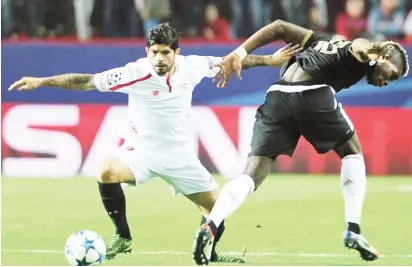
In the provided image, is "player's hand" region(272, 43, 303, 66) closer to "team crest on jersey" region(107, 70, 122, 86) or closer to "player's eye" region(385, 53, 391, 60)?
"player's eye" region(385, 53, 391, 60)

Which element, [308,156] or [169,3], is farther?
[169,3]

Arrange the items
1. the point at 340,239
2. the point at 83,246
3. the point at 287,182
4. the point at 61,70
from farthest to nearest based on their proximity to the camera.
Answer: the point at 61,70, the point at 287,182, the point at 340,239, the point at 83,246

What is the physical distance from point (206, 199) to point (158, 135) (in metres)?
0.58

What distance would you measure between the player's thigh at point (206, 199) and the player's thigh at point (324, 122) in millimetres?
872

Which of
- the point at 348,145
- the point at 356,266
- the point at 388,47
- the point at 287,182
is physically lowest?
the point at 287,182

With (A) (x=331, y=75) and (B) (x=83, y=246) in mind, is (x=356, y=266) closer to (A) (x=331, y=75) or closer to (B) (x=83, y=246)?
(A) (x=331, y=75)

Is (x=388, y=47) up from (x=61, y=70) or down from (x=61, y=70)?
up

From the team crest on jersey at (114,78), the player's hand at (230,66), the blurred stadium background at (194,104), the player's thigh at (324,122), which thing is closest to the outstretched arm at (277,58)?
the player's thigh at (324,122)

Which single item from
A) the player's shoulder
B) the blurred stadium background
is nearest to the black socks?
the player's shoulder

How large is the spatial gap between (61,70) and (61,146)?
106 cm

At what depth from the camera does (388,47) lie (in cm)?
786

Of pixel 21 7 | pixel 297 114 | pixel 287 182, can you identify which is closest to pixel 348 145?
pixel 297 114

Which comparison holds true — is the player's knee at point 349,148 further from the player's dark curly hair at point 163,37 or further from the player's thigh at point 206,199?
the player's dark curly hair at point 163,37

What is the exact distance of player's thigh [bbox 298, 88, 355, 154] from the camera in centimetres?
790
